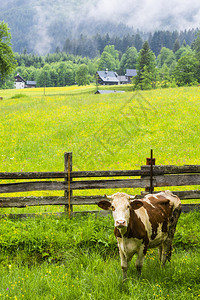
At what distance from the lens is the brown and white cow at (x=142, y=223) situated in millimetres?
4570

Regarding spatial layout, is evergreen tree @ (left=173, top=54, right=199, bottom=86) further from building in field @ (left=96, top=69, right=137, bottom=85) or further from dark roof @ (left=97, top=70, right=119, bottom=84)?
dark roof @ (left=97, top=70, right=119, bottom=84)

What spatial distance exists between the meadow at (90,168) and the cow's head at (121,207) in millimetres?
1257

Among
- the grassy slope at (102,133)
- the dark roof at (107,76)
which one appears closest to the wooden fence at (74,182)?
the grassy slope at (102,133)

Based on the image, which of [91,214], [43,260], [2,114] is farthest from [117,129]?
[43,260]

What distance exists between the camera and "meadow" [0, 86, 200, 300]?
4922 millimetres

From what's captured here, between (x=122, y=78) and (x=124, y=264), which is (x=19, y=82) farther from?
(x=124, y=264)

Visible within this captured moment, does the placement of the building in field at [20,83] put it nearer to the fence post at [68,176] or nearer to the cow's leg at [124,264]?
the fence post at [68,176]

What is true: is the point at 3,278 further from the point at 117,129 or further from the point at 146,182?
the point at 117,129

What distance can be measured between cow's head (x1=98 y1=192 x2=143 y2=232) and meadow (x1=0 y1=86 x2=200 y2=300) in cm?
126

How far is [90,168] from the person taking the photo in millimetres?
17047

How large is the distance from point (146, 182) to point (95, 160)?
10341 millimetres

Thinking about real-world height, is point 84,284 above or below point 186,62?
below

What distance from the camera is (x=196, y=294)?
4707 millimetres

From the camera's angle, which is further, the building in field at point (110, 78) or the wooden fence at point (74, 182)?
the building in field at point (110, 78)
